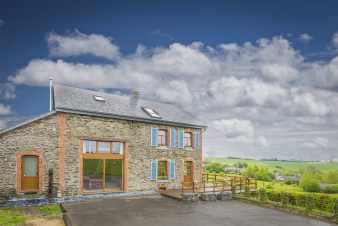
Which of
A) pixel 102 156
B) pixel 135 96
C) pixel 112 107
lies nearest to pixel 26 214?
pixel 102 156

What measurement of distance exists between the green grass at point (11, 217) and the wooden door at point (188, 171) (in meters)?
11.7

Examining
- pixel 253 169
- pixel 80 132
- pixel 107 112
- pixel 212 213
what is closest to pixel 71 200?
pixel 80 132

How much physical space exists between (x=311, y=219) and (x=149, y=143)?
34.6ft

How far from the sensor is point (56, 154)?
1552cm

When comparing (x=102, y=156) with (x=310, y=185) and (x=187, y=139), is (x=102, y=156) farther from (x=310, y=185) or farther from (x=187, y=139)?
(x=310, y=185)

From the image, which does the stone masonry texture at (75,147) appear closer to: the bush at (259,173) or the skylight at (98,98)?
the skylight at (98,98)

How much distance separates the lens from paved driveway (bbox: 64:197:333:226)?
1180 centimetres

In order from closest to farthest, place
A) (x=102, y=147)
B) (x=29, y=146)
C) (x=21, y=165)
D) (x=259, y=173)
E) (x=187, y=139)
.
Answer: (x=21, y=165), (x=29, y=146), (x=102, y=147), (x=187, y=139), (x=259, y=173)

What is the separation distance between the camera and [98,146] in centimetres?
1723

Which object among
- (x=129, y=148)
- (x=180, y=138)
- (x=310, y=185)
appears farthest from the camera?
(x=310, y=185)

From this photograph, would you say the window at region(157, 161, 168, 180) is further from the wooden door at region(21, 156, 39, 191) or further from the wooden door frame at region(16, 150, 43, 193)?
the wooden door at region(21, 156, 39, 191)

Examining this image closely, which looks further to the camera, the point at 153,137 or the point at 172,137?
the point at 172,137

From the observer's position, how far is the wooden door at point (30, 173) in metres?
14.7

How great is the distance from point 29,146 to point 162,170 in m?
9.11
